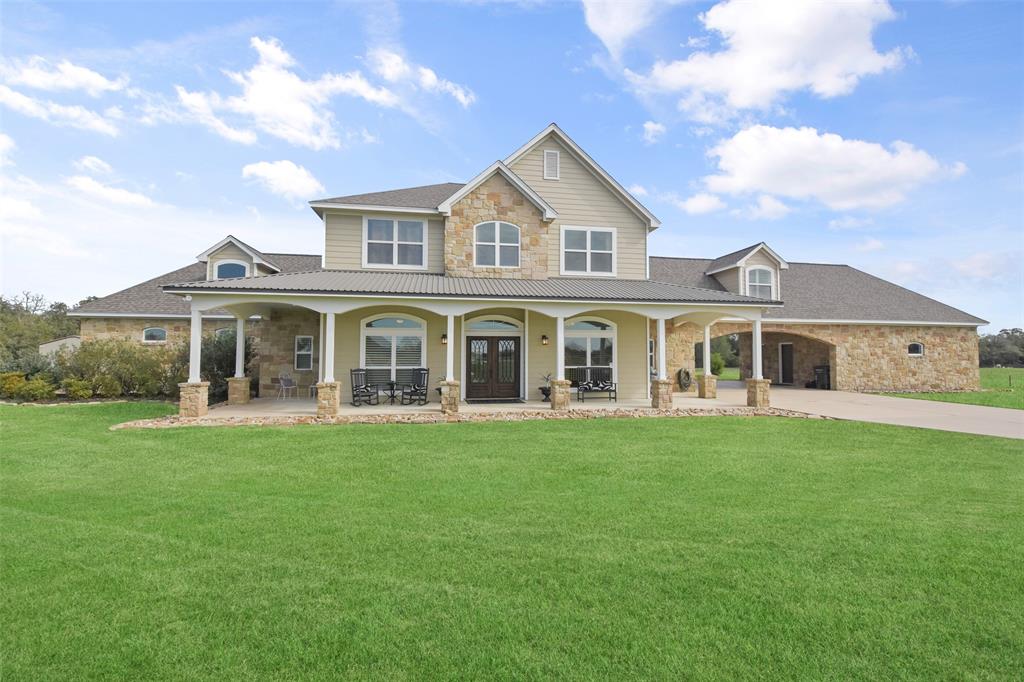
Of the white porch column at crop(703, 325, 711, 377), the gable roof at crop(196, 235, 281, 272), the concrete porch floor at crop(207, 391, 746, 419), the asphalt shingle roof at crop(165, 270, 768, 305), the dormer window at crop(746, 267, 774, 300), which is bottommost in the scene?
the concrete porch floor at crop(207, 391, 746, 419)

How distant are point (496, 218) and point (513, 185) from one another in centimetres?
126

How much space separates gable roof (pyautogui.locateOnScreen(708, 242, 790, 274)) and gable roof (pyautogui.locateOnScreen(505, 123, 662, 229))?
6.15 m

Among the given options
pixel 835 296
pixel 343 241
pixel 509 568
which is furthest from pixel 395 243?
pixel 835 296

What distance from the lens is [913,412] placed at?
572 inches

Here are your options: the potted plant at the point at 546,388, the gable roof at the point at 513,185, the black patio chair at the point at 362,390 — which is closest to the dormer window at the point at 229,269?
the black patio chair at the point at 362,390

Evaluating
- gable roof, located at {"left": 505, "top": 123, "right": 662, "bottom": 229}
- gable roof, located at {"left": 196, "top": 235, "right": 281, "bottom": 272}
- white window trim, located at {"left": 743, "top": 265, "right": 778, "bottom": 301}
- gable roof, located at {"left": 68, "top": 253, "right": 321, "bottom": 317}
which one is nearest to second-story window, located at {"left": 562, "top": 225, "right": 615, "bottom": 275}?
gable roof, located at {"left": 505, "top": 123, "right": 662, "bottom": 229}

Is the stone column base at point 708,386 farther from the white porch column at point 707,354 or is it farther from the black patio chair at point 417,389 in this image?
the black patio chair at point 417,389

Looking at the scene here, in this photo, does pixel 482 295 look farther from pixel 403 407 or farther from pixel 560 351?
pixel 403 407

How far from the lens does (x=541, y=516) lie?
207 inches

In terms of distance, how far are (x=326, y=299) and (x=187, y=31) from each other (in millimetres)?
6473

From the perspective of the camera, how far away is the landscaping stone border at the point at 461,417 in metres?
11.5

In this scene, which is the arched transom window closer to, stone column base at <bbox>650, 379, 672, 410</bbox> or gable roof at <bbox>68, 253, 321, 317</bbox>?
stone column base at <bbox>650, 379, 672, 410</bbox>

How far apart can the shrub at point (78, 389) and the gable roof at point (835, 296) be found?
72.4 feet

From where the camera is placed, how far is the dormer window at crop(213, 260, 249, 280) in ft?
64.2
